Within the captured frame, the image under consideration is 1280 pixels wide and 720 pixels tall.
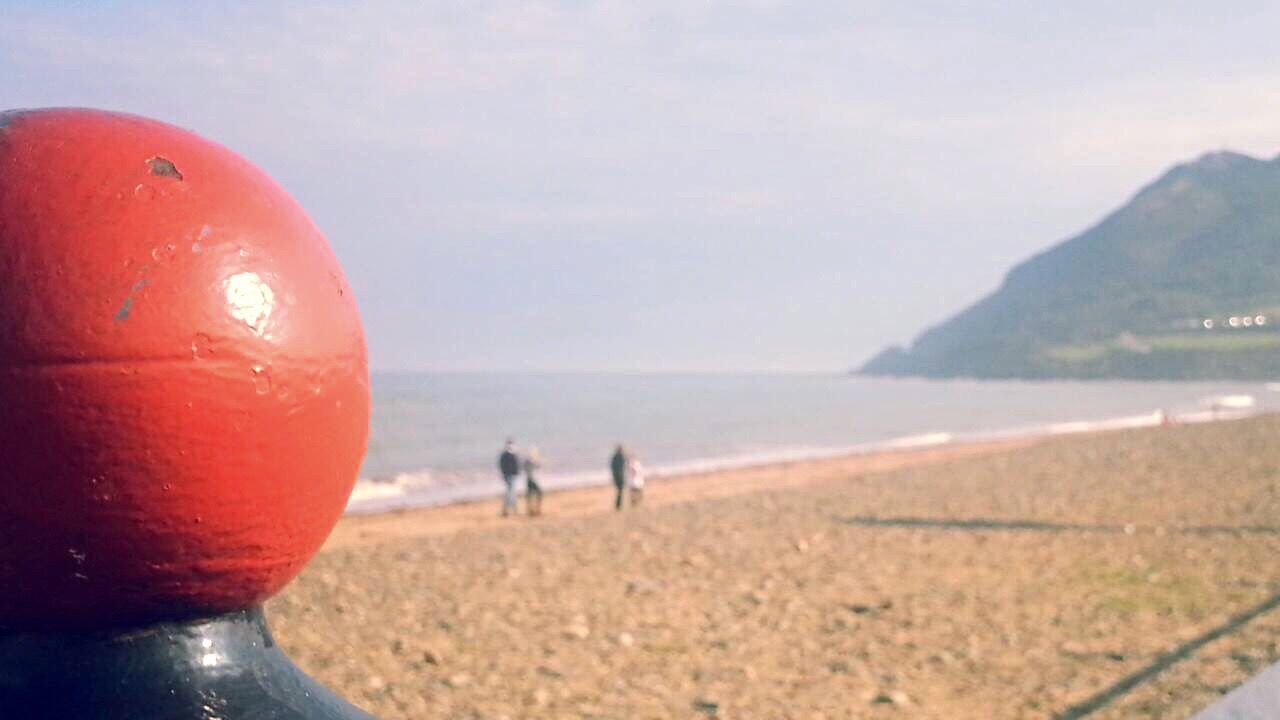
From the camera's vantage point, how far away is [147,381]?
2.00 m

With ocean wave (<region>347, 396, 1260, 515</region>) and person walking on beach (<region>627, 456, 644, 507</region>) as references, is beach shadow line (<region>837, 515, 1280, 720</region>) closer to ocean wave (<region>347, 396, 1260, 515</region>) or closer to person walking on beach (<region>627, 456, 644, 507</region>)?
person walking on beach (<region>627, 456, 644, 507</region>)

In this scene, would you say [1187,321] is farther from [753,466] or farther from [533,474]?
[533,474]

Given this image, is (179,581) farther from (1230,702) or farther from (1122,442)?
(1122,442)

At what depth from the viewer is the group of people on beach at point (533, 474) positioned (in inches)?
Answer: 902

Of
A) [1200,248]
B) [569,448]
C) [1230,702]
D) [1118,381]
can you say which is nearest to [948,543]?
[1230,702]

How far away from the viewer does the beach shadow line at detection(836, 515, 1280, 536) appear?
543 inches

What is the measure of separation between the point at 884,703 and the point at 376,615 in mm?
4957

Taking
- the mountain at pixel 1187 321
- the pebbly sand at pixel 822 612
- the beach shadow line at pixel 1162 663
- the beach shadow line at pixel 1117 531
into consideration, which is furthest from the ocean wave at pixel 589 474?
the mountain at pixel 1187 321

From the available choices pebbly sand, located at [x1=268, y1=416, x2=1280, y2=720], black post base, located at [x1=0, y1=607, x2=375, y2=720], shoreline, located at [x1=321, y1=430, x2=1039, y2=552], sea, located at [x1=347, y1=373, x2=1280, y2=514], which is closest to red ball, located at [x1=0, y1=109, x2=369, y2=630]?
black post base, located at [x1=0, y1=607, x2=375, y2=720]

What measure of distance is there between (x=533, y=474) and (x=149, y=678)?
22.4 m

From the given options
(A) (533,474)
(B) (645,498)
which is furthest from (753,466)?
(A) (533,474)

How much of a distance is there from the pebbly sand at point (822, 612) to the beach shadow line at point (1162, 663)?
0.12 feet

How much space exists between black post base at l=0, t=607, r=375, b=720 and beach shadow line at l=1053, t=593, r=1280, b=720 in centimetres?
546

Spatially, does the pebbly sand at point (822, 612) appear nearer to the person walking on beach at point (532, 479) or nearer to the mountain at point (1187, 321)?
the person walking on beach at point (532, 479)
